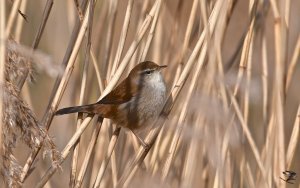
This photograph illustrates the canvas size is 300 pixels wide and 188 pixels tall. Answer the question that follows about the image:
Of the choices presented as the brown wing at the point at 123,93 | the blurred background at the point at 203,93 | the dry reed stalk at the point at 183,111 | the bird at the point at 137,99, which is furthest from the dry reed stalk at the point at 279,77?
the brown wing at the point at 123,93

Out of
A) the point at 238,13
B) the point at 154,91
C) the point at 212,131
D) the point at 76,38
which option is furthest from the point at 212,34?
the point at 238,13

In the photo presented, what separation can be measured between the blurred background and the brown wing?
0.14 m

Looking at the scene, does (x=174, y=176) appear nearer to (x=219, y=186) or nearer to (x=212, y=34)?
(x=219, y=186)

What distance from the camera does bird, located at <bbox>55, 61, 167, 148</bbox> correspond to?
10.1 ft

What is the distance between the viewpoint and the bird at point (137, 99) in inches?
121

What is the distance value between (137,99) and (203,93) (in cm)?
119

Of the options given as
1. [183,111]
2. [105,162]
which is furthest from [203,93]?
[105,162]

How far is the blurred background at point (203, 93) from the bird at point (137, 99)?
0.08m

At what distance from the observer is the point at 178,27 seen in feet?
9.77

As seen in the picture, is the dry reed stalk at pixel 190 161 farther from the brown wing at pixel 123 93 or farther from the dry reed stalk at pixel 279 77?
the brown wing at pixel 123 93

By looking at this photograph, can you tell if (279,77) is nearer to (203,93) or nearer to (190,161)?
(203,93)

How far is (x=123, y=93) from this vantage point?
131 inches

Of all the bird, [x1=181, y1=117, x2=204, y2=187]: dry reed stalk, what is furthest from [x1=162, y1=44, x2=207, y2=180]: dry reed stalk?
the bird

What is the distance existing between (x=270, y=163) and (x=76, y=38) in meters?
1.04
